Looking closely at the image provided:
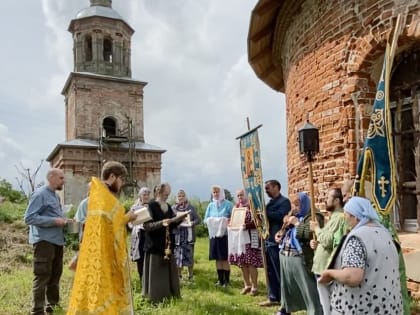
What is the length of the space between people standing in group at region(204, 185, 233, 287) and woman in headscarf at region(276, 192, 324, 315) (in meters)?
2.63

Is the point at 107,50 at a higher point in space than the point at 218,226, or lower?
higher

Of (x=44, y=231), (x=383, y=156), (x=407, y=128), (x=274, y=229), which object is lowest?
(x=274, y=229)

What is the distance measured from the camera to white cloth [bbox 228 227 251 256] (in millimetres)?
7482

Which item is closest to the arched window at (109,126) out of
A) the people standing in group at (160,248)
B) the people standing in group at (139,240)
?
the people standing in group at (139,240)

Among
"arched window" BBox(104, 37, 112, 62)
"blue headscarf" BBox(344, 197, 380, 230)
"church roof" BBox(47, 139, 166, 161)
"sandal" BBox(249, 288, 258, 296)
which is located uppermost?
"arched window" BBox(104, 37, 112, 62)

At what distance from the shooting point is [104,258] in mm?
4461

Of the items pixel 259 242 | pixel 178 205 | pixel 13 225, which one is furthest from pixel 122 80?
pixel 259 242

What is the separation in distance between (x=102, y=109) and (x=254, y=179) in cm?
2126

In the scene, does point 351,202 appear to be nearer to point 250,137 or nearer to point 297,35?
point 250,137

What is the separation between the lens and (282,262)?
5609mm

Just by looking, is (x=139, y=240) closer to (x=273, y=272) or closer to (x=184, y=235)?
(x=184, y=235)

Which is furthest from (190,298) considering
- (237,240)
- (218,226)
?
(218,226)

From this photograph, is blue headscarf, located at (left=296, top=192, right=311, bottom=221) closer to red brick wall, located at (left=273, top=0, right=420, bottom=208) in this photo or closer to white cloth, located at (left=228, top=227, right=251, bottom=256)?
red brick wall, located at (left=273, top=0, right=420, bottom=208)

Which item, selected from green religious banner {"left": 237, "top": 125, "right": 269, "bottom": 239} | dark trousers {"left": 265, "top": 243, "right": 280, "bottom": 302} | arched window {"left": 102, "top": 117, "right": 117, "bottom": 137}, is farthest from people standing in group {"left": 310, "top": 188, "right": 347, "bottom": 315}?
arched window {"left": 102, "top": 117, "right": 117, "bottom": 137}
